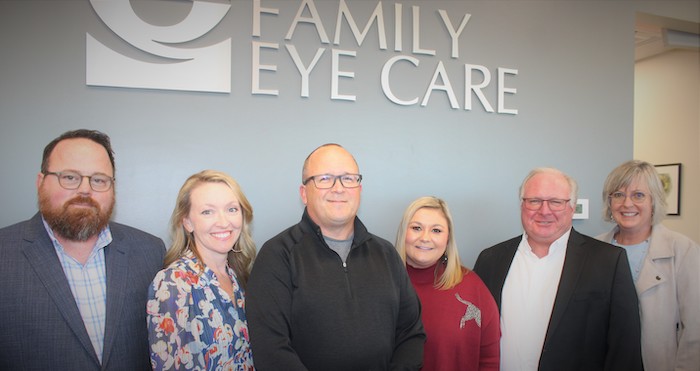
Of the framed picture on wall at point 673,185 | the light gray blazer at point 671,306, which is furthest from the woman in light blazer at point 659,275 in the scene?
the framed picture on wall at point 673,185

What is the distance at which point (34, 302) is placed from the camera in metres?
1.80

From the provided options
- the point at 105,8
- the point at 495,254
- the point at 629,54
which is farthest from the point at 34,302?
the point at 629,54

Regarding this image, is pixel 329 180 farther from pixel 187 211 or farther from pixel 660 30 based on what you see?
pixel 660 30

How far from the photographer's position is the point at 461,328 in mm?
2176

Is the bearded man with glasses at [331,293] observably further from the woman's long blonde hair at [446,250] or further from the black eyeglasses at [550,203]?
the black eyeglasses at [550,203]

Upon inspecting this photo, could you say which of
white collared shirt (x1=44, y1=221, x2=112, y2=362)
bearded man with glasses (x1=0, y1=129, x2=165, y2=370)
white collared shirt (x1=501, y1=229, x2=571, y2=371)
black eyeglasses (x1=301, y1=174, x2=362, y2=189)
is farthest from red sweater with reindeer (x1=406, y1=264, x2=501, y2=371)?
white collared shirt (x1=44, y1=221, x2=112, y2=362)

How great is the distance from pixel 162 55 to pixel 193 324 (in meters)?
1.66

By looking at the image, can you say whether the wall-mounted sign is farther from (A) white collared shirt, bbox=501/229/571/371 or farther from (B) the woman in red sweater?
(A) white collared shirt, bbox=501/229/571/371

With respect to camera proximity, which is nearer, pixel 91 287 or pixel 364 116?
pixel 91 287

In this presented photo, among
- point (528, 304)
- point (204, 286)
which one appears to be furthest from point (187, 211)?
point (528, 304)

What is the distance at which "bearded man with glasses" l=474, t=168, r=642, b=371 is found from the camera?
2.24m

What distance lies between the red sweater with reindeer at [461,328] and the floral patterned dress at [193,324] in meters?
0.85

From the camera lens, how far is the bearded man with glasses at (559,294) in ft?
7.34

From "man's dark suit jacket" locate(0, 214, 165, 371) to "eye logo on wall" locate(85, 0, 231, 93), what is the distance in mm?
1037
